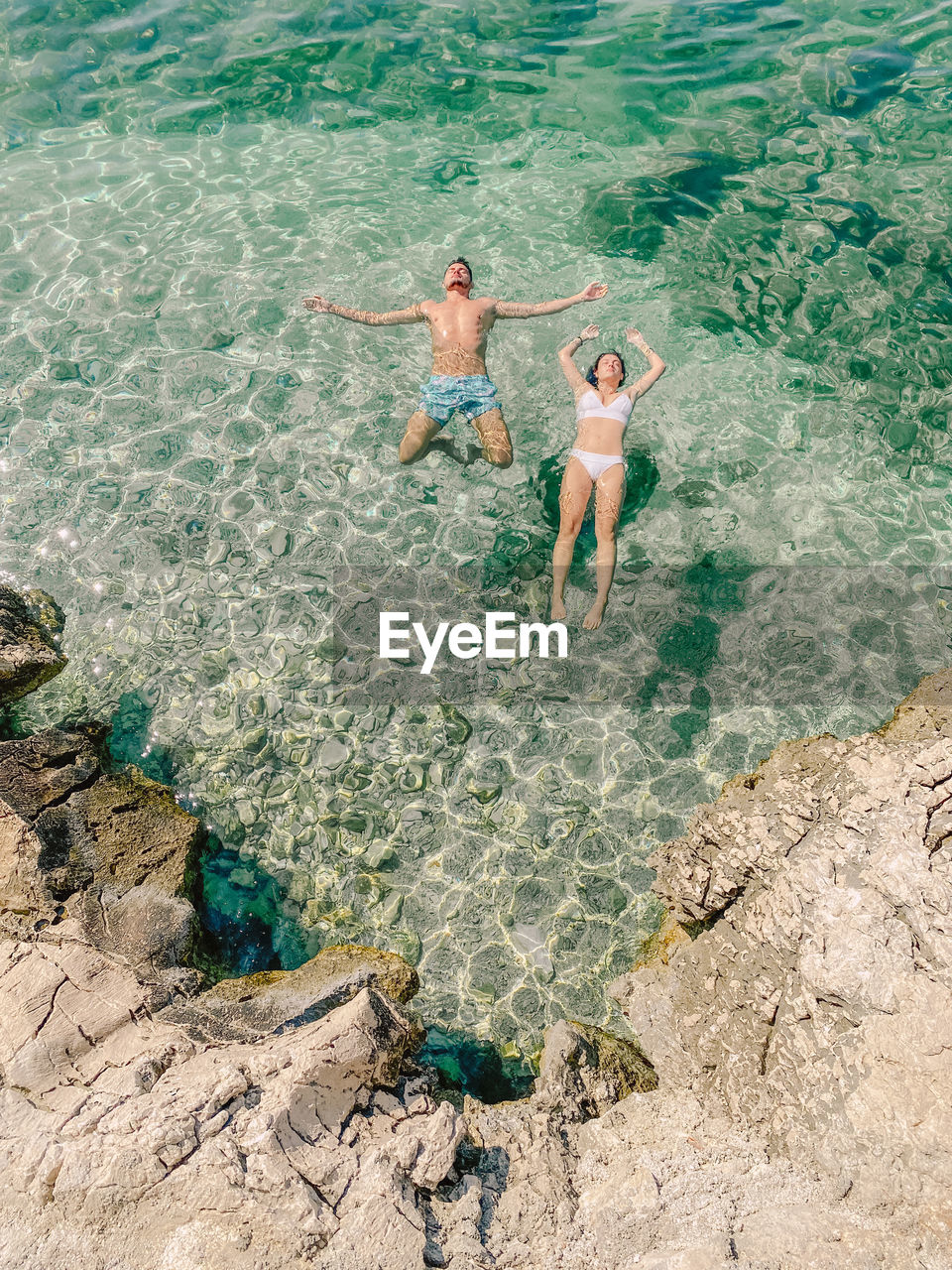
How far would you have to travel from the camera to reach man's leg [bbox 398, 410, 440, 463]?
6906 mm

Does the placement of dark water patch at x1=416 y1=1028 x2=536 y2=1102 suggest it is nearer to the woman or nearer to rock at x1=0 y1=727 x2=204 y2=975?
rock at x1=0 y1=727 x2=204 y2=975

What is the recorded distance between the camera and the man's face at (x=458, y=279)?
7.52m

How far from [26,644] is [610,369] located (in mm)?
5296

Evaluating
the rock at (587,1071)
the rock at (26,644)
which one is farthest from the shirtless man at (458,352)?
the rock at (587,1071)

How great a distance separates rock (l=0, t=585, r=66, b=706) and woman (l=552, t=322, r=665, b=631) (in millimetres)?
3930

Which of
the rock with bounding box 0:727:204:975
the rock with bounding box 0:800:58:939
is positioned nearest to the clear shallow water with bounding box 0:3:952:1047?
the rock with bounding box 0:727:204:975

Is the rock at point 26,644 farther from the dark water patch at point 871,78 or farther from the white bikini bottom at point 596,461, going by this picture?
the dark water patch at point 871,78

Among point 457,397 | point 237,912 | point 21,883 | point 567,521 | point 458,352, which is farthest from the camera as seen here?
point 458,352

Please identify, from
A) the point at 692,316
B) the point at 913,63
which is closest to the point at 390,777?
the point at 692,316

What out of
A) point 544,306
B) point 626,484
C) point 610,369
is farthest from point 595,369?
point 626,484

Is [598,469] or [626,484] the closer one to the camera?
[598,469]

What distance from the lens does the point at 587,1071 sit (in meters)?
4.39

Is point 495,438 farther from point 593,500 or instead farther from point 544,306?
point 544,306

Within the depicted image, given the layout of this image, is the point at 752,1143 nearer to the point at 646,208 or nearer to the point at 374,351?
the point at 374,351
